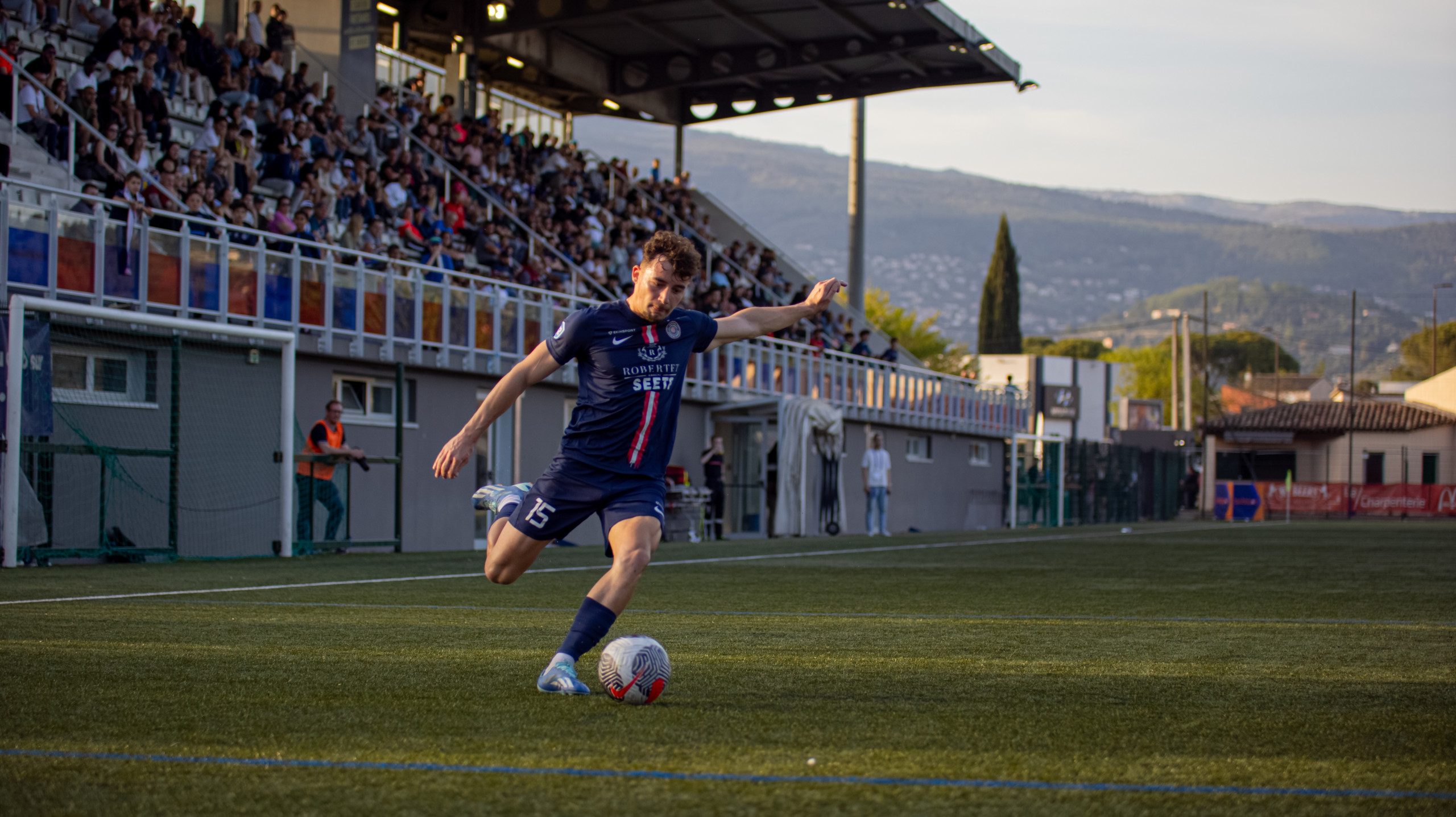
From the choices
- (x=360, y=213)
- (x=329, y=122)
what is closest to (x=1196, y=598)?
(x=360, y=213)

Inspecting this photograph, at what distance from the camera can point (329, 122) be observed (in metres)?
21.6

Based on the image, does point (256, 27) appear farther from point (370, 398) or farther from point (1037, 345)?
point (1037, 345)

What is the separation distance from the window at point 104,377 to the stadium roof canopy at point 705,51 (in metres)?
17.5

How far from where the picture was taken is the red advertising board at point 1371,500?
53281 mm

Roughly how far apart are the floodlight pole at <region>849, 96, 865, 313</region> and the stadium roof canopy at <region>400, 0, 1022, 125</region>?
332 centimetres

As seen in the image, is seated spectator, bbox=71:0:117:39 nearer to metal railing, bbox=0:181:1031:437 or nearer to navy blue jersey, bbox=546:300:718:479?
metal railing, bbox=0:181:1031:437

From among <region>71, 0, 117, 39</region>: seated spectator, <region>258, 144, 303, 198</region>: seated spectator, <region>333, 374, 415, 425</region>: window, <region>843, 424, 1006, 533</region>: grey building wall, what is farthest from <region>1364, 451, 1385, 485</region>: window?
<region>71, 0, 117, 39</region>: seated spectator

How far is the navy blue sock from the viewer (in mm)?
5582

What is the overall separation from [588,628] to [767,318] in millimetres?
1715

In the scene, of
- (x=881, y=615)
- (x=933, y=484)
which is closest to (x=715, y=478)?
(x=933, y=484)

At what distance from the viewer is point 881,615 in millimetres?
9523

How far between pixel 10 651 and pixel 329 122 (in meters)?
16.3

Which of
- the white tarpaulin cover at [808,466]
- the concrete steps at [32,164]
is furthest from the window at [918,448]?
the concrete steps at [32,164]

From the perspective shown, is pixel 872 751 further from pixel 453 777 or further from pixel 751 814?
pixel 453 777
